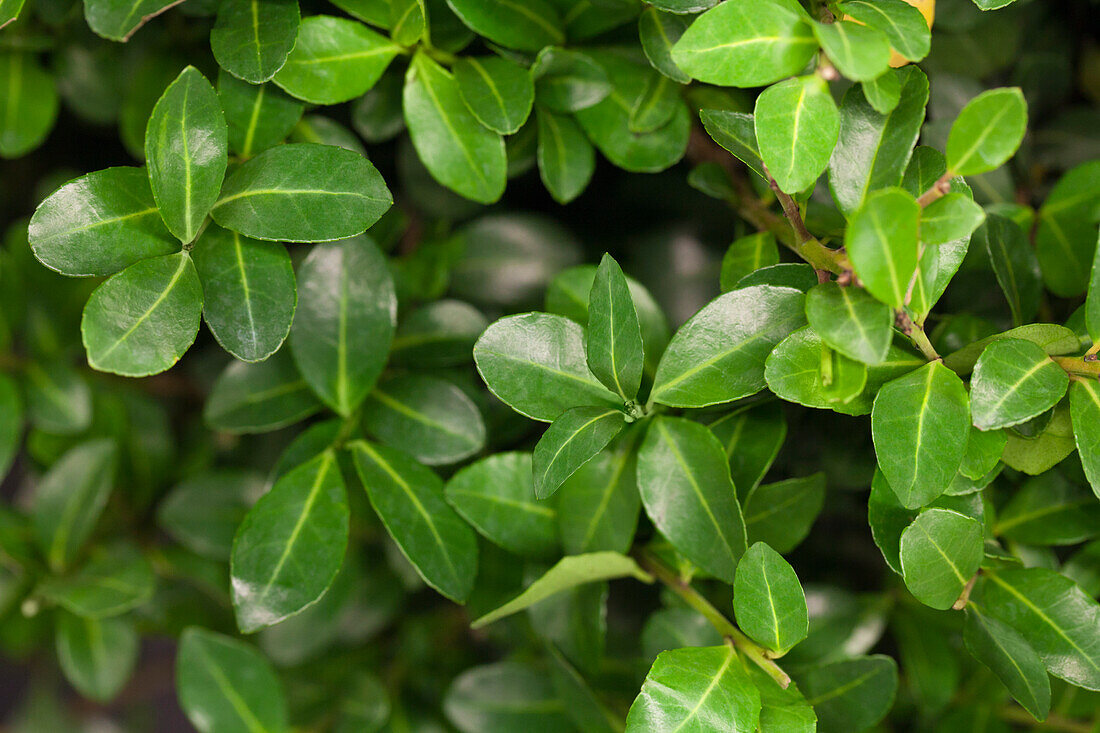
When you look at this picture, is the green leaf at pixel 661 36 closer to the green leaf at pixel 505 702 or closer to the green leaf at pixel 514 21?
the green leaf at pixel 514 21

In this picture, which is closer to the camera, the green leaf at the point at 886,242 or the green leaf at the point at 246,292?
the green leaf at the point at 886,242

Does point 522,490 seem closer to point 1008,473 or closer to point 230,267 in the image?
point 230,267

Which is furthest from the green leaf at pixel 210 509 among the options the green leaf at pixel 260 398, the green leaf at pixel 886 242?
the green leaf at pixel 886 242

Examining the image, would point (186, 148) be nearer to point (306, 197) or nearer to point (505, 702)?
point (306, 197)

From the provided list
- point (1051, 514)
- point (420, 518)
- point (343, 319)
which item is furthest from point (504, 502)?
point (1051, 514)

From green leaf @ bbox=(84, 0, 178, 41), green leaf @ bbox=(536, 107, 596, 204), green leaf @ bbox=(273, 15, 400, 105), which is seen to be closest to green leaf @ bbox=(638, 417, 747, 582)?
green leaf @ bbox=(536, 107, 596, 204)

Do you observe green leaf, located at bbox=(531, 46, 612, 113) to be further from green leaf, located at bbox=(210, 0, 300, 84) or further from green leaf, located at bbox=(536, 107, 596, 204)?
green leaf, located at bbox=(210, 0, 300, 84)

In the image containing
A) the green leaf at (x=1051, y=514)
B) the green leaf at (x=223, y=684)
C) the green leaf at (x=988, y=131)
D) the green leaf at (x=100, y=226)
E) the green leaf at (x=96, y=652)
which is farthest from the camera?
the green leaf at (x=96, y=652)
